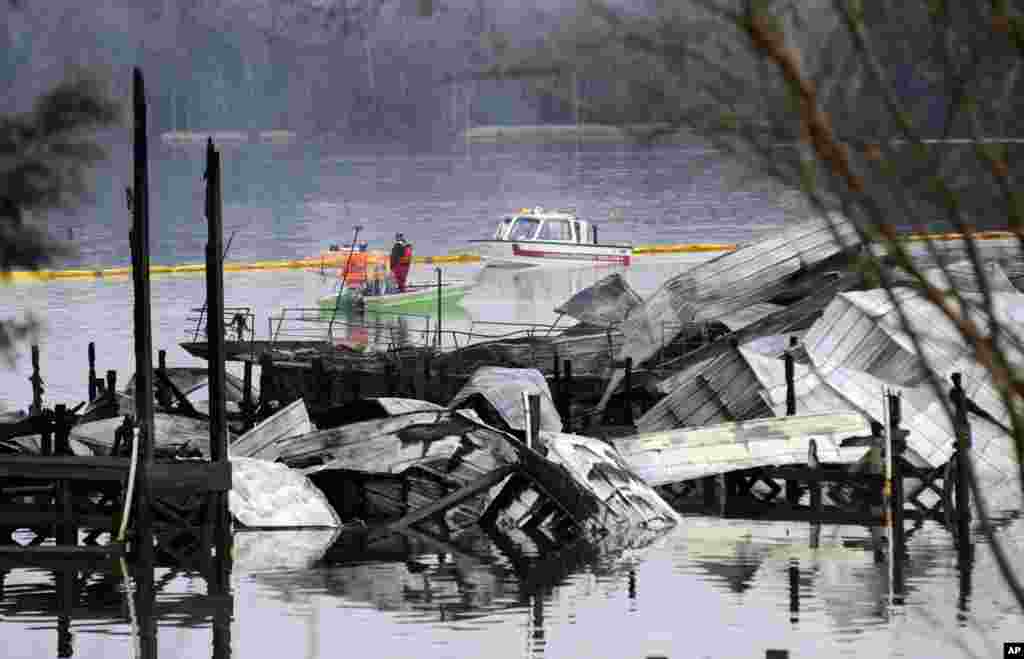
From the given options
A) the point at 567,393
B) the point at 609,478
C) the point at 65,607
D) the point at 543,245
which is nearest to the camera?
the point at 65,607

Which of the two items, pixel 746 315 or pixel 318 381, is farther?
pixel 746 315

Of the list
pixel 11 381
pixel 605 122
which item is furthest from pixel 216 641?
pixel 11 381

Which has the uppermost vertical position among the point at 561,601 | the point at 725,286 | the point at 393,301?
the point at 393,301

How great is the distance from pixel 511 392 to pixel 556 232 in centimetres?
5170

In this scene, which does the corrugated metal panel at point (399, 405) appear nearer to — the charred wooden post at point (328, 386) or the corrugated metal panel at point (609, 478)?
the corrugated metal panel at point (609, 478)

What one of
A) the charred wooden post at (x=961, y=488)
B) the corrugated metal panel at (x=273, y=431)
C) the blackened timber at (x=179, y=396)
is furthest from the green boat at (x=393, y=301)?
the charred wooden post at (x=961, y=488)

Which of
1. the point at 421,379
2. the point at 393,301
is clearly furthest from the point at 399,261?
the point at 421,379

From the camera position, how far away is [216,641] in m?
27.2

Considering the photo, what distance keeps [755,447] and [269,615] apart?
1233cm

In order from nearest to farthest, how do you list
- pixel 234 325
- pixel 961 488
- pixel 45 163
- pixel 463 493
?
pixel 45 163
pixel 961 488
pixel 463 493
pixel 234 325

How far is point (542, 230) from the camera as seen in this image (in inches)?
3686

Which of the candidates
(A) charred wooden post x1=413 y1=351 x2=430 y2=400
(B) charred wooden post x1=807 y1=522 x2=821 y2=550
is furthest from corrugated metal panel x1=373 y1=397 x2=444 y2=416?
(B) charred wooden post x1=807 y1=522 x2=821 y2=550

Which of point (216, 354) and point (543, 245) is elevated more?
point (543, 245)

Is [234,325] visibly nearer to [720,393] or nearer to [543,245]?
[543,245]
